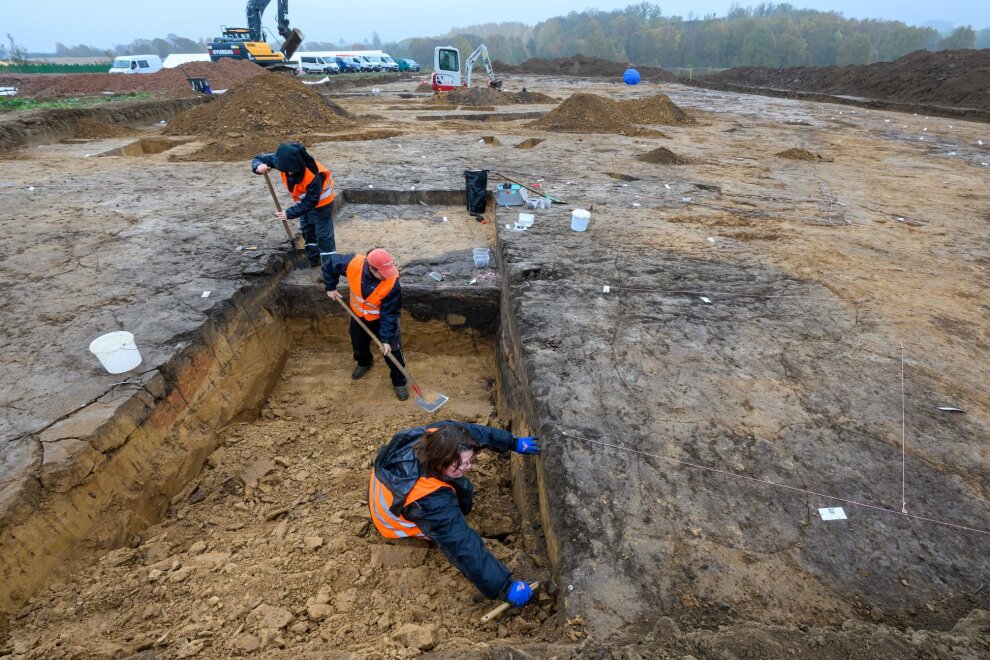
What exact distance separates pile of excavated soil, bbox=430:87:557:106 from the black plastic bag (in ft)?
39.5

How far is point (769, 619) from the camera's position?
1.79 m

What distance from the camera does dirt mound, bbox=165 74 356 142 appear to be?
10180 millimetres

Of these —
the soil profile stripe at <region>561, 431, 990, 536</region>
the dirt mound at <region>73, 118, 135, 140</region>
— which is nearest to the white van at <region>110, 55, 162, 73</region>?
the dirt mound at <region>73, 118, 135, 140</region>

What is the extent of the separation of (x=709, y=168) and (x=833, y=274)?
447 cm

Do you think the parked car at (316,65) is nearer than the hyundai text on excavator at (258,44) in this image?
No

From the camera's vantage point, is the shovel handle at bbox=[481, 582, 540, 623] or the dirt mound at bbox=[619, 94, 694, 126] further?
the dirt mound at bbox=[619, 94, 694, 126]

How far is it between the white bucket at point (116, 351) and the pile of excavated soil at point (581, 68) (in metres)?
37.1

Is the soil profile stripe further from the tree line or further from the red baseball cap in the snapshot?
the tree line

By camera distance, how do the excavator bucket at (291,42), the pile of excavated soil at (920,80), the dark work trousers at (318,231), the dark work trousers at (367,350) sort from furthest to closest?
the excavator bucket at (291,42), the pile of excavated soil at (920,80), the dark work trousers at (318,231), the dark work trousers at (367,350)

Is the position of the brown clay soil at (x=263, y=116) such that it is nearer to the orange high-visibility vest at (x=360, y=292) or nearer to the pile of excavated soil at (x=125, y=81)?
the orange high-visibility vest at (x=360, y=292)

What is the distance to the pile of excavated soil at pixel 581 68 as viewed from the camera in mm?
34013

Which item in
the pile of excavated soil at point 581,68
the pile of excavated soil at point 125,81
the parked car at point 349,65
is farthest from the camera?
the pile of excavated soil at point 581,68

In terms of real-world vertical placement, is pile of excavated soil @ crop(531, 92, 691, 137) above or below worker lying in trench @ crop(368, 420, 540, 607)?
above

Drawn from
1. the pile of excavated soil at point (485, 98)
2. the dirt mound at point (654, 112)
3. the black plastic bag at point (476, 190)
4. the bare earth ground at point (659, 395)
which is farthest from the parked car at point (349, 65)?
the black plastic bag at point (476, 190)
